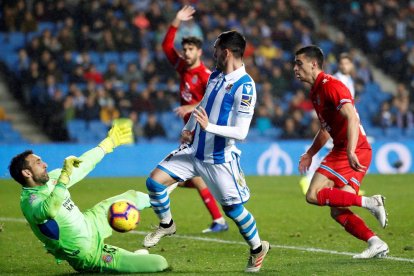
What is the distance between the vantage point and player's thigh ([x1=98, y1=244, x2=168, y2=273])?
310 inches

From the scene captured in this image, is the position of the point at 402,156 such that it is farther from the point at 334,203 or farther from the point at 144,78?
the point at 334,203

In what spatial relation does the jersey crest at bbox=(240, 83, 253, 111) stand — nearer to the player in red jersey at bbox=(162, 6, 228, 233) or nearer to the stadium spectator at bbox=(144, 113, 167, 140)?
the player in red jersey at bbox=(162, 6, 228, 233)

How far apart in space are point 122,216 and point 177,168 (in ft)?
2.77

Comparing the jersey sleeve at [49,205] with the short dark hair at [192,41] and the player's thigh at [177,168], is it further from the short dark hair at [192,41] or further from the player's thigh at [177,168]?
→ the short dark hair at [192,41]

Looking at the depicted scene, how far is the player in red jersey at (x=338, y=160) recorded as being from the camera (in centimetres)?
845

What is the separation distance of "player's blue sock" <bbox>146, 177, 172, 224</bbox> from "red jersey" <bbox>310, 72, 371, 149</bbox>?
5.81ft

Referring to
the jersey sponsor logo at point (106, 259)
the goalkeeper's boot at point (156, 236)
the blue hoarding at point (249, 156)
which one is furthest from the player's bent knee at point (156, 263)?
the blue hoarding at point (249, 156)

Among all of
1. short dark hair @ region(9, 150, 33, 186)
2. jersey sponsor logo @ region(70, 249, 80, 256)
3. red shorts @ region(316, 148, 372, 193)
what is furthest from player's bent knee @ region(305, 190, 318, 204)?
short dark hair @ region(9, 150, 33, 186)

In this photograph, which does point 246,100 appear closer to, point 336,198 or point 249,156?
point 336,198

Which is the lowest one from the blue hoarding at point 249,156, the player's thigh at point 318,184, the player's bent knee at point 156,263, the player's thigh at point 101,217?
the blue hoarding at point 249,156

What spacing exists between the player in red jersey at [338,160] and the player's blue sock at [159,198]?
4.63 ft

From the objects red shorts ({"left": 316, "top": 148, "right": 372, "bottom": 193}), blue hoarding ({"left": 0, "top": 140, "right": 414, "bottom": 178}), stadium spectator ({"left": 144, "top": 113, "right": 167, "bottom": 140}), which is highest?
red shorts ({"left": 316, "top": 148, "right": 372, "bottom": 193})

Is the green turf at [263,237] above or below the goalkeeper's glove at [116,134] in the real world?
below

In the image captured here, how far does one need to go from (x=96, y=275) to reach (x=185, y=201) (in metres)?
7.84
